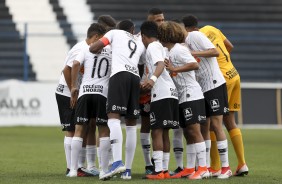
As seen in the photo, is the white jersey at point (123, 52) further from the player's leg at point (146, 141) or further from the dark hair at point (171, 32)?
the player's leg at point (146, 141)

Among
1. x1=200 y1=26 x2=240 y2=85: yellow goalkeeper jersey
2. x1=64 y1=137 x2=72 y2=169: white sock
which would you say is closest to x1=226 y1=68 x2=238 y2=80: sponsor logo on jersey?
x1=200 y1=26 x2=240 y2=85: yellow goalkeeper jersey

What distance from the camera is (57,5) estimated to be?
92.7ft

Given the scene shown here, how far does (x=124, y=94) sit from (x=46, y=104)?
43.2 ft

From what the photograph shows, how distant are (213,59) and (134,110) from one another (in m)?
1.34

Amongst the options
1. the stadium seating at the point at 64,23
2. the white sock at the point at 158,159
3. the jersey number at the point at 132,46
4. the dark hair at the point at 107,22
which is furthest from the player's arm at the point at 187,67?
the stadium seating at the point at 64,23

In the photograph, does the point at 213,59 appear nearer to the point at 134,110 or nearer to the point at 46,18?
the point at 134,110

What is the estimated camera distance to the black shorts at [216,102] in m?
10.2

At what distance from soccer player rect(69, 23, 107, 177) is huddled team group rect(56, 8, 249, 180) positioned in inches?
0.4

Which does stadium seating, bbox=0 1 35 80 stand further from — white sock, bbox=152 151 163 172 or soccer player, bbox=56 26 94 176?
A: white sock, bbox=152 151 163 172

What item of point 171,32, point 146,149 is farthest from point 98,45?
point 146,149

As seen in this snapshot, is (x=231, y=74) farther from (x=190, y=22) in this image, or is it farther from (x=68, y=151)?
(x=68, y=151)

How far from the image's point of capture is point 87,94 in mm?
9789

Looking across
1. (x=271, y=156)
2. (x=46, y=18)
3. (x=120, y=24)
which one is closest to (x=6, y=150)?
(x=271, y=156)

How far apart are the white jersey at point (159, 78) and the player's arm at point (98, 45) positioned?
0.49m
